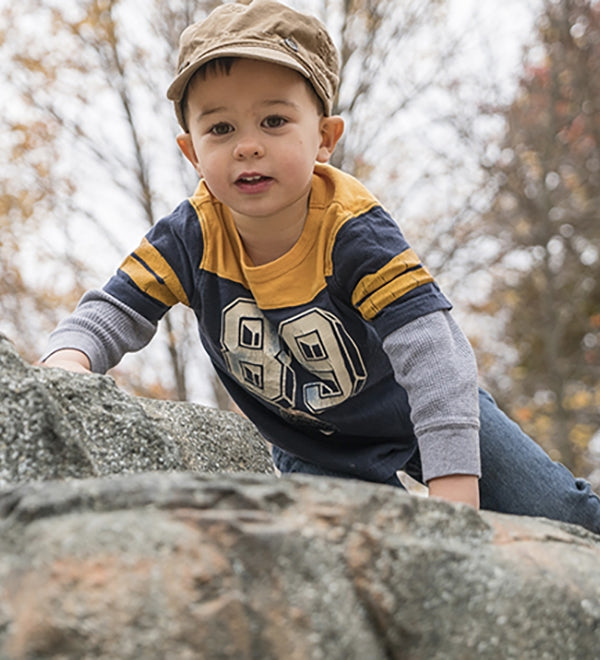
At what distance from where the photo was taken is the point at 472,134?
275 inches

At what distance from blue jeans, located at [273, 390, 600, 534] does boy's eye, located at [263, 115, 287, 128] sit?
94 centimetres

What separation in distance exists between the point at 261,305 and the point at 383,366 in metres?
0.35

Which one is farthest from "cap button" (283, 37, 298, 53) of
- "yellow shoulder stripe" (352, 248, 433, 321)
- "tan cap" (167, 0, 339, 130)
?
"yellow shoulder stripe" (352, 248, 433, 321)

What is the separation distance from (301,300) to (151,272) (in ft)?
1.41

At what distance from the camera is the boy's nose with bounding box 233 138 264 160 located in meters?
1.87

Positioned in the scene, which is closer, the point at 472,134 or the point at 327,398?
the point at 327,398

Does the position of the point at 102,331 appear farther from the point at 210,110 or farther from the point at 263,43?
the point at 263,43

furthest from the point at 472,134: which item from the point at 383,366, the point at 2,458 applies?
the point at 2,458

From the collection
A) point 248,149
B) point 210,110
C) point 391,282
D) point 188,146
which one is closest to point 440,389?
point 391,282

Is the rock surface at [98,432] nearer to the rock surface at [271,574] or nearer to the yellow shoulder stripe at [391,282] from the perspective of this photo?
the rock surface at [271,574]

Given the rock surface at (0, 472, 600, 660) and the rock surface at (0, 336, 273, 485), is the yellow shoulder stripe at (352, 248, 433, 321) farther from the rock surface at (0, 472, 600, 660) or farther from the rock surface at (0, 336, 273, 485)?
the rock surface at (0, 472, 600, 660)

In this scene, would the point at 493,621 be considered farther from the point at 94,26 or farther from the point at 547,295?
the point at 547,295

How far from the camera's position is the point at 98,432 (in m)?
1.55

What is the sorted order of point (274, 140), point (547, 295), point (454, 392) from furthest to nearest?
point (547, 295) → point (274, 140) → point (454, 392)
